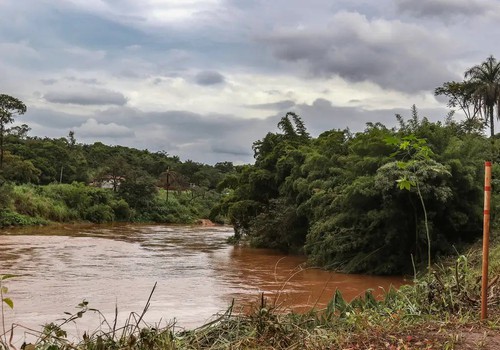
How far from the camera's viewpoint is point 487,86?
33.0 m

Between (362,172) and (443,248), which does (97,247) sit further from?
(443,248)

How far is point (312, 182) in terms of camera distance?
1673cm

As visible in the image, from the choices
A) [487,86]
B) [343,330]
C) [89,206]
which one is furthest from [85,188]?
[343,330]

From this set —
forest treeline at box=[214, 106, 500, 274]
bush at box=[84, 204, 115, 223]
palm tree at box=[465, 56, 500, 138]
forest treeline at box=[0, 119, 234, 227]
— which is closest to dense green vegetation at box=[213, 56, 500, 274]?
forest treeline at box=[214, 106, 500, 274]

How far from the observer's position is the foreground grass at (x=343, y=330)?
13.1 feet

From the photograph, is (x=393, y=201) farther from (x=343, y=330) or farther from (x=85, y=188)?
(x=85, y=188)

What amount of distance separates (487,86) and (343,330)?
32523mm

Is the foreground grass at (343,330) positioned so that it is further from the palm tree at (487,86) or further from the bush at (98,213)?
the bush at (98,213)

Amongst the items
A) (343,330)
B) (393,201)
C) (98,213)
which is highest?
(393,201)

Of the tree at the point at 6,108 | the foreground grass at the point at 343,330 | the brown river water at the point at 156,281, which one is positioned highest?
the tree at the point at 6,108

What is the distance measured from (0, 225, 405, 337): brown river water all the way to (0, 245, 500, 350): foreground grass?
22.3 inches

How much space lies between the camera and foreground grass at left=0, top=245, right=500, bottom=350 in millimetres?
4008

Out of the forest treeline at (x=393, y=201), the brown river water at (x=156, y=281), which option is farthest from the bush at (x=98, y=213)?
the forest treeline at (x=393, y=201)

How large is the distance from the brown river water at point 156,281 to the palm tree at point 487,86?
66.3ft
